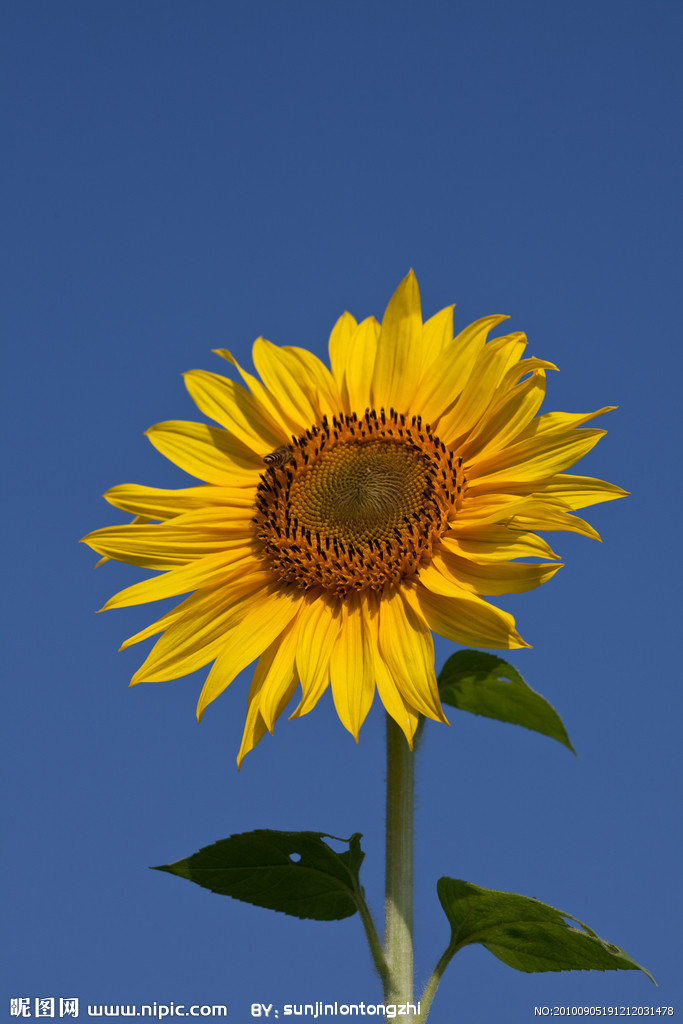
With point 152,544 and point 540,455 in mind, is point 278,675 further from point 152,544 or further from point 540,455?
point 540,455

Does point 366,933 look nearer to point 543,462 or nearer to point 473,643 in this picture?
point 473,643

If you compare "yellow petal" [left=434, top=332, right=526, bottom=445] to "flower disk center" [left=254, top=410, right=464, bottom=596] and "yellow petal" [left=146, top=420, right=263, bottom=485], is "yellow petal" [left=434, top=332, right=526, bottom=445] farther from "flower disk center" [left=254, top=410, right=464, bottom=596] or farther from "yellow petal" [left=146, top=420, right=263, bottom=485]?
"yellow petal" [left=146, top=420, right=263, bottom=485]

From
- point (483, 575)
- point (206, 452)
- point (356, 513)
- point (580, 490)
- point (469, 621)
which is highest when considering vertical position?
point (206, 452)

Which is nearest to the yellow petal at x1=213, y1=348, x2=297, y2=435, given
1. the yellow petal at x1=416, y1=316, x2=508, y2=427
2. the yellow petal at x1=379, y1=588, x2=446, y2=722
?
the yellow petal at x1=416, y1=316, x2=508, y2=427

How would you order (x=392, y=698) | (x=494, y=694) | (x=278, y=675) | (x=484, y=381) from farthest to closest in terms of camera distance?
(x=484, y=381) < (x=494, y=694) < (x=278, y=675) < (x=392, y=698)

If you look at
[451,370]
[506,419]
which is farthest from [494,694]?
[451,370]

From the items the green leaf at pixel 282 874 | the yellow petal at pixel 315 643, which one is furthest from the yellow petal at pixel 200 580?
the green leaf at pixel 282 874
